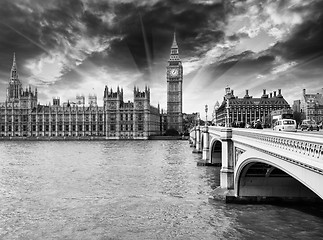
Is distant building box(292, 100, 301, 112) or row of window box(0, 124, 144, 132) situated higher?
distant building box(292, 100, 301, 112)

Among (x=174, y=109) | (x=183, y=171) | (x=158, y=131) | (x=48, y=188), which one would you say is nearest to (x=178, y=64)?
(x=174, y=109)

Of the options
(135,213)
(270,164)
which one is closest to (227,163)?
(135,213)

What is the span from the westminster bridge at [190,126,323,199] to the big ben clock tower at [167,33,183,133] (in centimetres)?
14101

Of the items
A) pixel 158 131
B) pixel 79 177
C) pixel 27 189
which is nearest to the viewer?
pixel 27 189

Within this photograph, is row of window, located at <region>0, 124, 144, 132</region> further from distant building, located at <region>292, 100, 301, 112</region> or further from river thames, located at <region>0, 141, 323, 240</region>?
river thames, located at <region>0, 141, 323, 240</region>

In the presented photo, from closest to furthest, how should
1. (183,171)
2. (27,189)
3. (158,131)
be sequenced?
(27,189) < (183,171) < (158,131)

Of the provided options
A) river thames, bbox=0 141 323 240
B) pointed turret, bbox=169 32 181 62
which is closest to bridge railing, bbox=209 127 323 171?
river thames, bbox=0 141 323 240

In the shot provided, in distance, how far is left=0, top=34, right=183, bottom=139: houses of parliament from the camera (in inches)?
5945

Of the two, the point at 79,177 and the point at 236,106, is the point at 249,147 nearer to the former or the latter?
the point at 79,177

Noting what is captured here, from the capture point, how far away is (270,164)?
1605 cm

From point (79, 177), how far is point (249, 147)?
25.3 m

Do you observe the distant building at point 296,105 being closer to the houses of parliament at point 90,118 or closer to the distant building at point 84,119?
the houses of parliament at point 90,118

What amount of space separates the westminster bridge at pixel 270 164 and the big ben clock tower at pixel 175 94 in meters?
141

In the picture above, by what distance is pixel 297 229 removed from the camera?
19328mm
